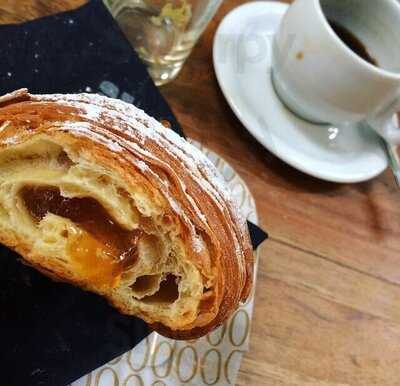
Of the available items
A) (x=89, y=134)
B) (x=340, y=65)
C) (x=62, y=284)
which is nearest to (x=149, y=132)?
(x=89, y=134)

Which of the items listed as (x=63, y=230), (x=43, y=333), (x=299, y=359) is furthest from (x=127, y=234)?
(x=299, y=359)

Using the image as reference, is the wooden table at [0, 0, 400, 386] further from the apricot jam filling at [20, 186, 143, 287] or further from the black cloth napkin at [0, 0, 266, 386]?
the apricot jam filling at [20, 186, 143, 287]

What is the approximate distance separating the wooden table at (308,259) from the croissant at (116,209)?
0.28 meters

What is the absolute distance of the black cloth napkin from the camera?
695mm

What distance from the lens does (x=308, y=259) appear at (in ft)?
3.36

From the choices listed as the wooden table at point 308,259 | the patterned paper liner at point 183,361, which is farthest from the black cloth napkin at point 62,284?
the wooden table at point 308,259

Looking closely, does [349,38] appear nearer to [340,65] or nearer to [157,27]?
[340,65]

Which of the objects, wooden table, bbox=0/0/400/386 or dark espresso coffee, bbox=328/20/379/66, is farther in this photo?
dark espresso coffee, bbox=328/20/379/66

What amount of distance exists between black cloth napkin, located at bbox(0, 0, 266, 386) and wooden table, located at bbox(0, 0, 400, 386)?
0.14 m

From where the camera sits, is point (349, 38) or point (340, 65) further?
point (349, 38)

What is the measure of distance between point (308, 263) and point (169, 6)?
20.3 inches

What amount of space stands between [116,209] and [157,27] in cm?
55

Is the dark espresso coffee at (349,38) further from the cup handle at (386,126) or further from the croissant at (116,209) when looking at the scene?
the croissant at (116,209)

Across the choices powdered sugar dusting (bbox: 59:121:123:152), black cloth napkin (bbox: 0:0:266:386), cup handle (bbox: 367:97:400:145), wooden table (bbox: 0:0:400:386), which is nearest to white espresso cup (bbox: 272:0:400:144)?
cup handle (bbox: 367:97:400:145)
